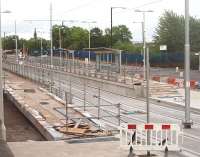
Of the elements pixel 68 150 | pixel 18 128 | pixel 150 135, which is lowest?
pixel 18 128

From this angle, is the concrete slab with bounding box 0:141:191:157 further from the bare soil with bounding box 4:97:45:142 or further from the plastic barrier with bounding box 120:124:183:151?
the bare soil with bounding box 4:97:45:142

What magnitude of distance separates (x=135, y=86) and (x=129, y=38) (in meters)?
107

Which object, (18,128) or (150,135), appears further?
(18,128)

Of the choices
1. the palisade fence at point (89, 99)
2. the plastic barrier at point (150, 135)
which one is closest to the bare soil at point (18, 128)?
the palisade fence at point (89, 99)

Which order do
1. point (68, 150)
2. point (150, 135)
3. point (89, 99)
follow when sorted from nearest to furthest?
point (150, 135) < point (68, 150) < point (89, 99)

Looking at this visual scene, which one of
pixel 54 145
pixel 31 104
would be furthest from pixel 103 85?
pixel 54 145

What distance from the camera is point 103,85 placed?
5053 cm

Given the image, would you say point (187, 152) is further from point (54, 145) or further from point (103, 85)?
point (103, 85)

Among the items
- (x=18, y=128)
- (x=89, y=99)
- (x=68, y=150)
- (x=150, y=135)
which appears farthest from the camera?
(x=89, y=99)

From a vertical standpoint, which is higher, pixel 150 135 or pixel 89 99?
pixel 150 135

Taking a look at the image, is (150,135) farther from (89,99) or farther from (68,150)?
(89,99)

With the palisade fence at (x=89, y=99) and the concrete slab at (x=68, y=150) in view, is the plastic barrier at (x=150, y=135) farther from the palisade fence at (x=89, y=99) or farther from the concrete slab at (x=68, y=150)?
the palisade fence at (x=89, y=99)

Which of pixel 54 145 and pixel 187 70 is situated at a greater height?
pixel 187 70

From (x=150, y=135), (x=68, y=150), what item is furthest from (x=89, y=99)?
(x=150, y=135)
